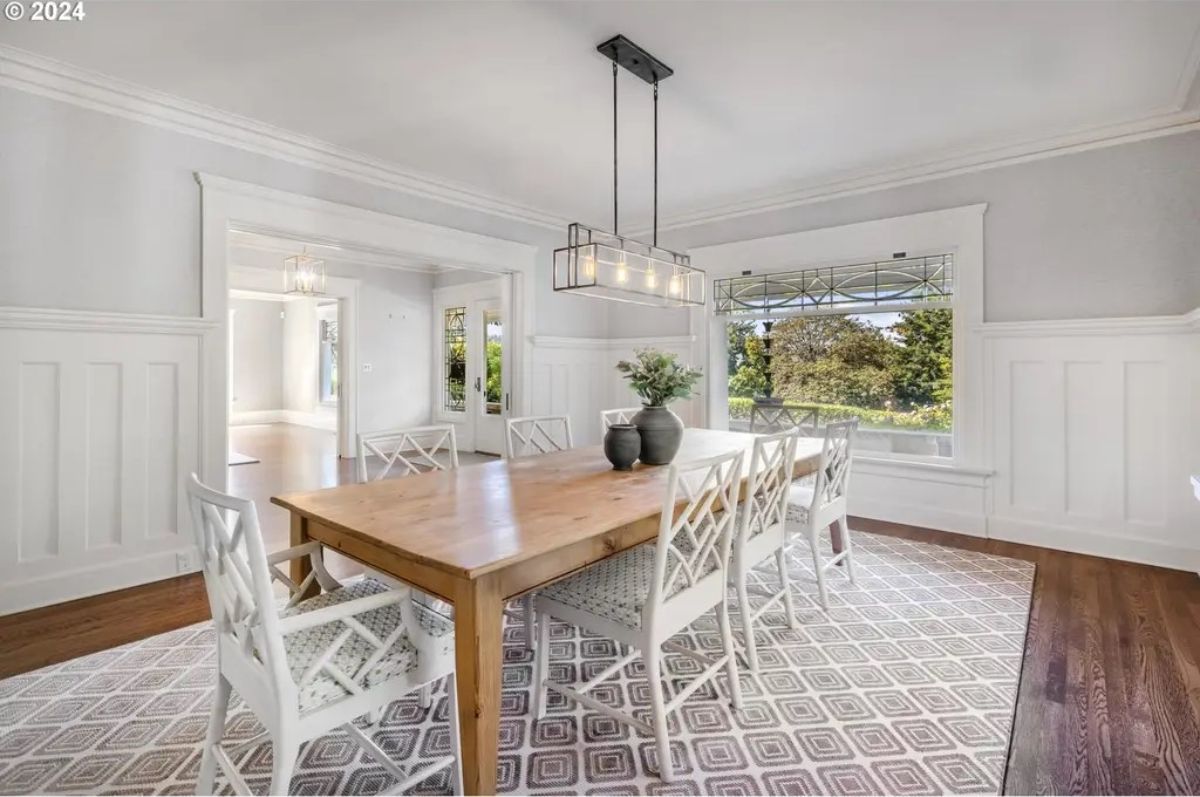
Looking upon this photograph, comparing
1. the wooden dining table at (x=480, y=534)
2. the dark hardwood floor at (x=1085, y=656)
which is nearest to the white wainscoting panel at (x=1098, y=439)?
the dark hardwood floor at (x=1085, y=656)

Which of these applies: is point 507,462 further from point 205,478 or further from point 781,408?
point 781,408

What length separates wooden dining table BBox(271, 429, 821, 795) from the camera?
1.32 metres

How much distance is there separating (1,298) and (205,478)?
1218 millimetres

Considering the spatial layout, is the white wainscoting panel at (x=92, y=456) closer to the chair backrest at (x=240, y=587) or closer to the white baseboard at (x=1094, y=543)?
the chair backrest at (x=240, y=587)

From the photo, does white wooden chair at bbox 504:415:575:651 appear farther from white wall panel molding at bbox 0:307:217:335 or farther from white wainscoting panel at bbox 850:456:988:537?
white wainscoting panel at bbox 850:456:988:537

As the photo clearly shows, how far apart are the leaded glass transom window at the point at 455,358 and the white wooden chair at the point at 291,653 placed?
6177mm

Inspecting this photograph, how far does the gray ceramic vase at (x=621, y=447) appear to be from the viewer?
2.53 meters

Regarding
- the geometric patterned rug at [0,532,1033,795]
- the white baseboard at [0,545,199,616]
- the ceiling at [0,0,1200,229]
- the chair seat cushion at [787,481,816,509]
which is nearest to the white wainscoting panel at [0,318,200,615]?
the white baseboard at [0,545,199,616]

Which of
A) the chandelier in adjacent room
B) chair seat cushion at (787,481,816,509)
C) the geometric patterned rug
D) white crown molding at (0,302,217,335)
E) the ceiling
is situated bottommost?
the geometric patterned rug

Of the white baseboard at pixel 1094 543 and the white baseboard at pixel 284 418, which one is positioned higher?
the white baseboard at pixel 284 418

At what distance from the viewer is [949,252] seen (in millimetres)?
3947

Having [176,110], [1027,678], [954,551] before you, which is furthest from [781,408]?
[176,110]

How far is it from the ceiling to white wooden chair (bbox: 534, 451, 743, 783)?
1.92 meters

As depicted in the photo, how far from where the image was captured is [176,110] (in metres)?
3.02
